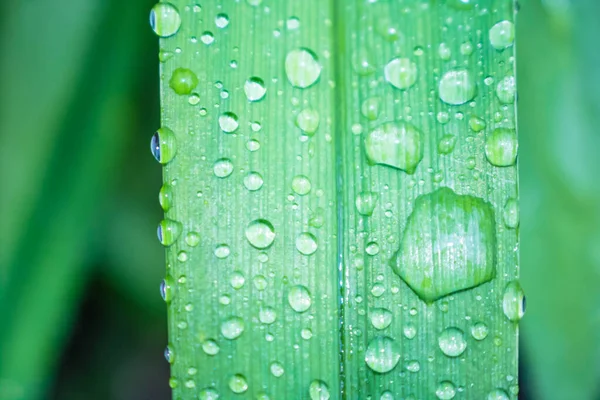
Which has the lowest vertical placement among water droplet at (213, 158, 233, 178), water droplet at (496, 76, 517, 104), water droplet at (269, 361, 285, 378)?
water droplet at (269, 361, 285, 378)

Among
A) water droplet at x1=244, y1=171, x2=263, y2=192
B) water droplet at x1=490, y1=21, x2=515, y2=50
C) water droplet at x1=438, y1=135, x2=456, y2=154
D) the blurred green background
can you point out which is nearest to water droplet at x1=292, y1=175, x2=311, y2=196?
water droplet at x1=244, y1=171, x2=263, y2=192

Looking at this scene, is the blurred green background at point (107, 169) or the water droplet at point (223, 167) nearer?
the water droplet at point (223, 167)

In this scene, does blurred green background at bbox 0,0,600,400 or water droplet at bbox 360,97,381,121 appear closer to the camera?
water droplet at bbox 360,97,381,121

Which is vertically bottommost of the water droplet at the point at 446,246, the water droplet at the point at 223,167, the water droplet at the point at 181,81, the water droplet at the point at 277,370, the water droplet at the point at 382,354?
the water droplet at the point at 277,370

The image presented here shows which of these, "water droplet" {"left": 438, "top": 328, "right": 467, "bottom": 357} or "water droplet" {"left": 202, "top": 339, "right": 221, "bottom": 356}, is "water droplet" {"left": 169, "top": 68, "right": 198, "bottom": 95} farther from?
"water droplet" {"left": 438, "top": 328, "right": 467, "bottom": 357}

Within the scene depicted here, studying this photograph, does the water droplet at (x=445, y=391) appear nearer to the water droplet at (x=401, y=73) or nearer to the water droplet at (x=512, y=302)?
the water droplet at (x=512, y=302)

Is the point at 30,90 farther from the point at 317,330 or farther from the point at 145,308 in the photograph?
the point at 317,330

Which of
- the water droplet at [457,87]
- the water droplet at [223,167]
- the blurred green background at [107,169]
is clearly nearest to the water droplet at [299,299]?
the water droplet at [223,167]

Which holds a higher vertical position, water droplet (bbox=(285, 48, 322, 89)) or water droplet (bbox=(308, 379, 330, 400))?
water droplet (bbox=(285, 48, 322, 89))
